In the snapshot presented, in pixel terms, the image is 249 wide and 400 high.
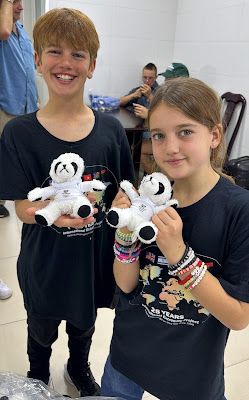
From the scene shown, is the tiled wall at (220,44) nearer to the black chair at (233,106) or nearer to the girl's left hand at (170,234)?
the black chair at (233,106)

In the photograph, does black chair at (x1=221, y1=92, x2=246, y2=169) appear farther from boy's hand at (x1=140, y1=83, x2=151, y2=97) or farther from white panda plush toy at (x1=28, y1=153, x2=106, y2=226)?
white panda plush toy at (x1=28, y1=153, x2=106, y2=226)

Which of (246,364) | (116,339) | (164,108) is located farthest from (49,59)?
(246,364)

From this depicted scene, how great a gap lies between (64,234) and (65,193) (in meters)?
0.22

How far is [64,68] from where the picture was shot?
83 centimetres

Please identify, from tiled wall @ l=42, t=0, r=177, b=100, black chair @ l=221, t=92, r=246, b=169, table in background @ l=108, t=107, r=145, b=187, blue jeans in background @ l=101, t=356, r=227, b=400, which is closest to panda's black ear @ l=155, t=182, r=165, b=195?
blue jeans in background @ l=101, t=356, r=227, b=400

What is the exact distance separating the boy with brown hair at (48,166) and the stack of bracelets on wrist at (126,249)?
0.30 ft

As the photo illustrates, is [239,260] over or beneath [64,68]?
beneath

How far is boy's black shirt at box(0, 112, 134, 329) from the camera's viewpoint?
86 centimetres

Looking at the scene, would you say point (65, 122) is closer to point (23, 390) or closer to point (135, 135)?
point (23, 390)

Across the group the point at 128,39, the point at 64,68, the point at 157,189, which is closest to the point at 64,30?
the point at 64,68

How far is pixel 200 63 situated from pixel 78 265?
2.91m

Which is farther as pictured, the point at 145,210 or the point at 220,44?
the point at 220,44

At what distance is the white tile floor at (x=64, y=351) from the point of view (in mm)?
1366

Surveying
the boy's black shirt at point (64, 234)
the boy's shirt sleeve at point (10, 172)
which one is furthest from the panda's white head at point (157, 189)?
the boy's shirt sleeve at point (10, 172)
